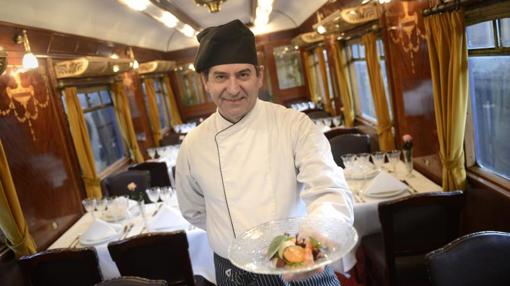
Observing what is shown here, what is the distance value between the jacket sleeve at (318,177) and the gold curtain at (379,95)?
3792mm

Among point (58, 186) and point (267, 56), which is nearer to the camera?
point (58, 186)

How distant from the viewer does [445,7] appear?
9.64 feet

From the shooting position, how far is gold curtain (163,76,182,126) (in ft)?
38.4

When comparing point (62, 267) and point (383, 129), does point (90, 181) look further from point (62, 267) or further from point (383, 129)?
point (383, 129)

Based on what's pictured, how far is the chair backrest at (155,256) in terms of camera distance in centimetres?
280

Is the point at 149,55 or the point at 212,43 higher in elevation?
the point at 149,55

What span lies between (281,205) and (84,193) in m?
4.33

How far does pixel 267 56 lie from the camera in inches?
464

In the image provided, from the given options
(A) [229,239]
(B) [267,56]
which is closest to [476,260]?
(A) [229,239]

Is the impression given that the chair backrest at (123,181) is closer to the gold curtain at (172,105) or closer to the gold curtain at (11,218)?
the gold curtain at (11,218)

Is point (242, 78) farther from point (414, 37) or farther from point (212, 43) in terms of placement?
point (414, 37)

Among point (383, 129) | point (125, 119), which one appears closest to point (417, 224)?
point (383, 129)

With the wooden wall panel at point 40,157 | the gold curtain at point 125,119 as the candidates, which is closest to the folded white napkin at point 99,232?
the wooden wall panel at point 40,157

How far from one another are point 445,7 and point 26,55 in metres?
3.61
